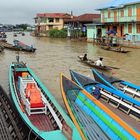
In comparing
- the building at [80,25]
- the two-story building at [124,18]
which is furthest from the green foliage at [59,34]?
the two-story building at [124,18]

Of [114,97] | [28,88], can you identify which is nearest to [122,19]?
[114,97]

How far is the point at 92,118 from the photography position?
943cm

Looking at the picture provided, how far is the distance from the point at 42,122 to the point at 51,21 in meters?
61.9

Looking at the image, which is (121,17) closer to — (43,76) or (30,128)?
(43,76)

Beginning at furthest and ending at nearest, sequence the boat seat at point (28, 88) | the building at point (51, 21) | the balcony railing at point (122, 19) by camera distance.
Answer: the building at point (51, 21), the balcony railing at point (122, 19), the boat seat at point (28, 88)

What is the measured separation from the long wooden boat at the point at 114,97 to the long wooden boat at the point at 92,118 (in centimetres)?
99

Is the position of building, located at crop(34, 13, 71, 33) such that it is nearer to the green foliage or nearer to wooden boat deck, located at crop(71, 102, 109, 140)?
the green foliage

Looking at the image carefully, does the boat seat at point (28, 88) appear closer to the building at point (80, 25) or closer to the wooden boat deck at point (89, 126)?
the wooden boat deck at point (89, 126)

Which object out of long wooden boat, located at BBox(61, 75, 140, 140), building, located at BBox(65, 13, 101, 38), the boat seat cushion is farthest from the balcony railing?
the boat seat cushion

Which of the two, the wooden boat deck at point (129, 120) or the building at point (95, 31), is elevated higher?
the building at point (95, 31)

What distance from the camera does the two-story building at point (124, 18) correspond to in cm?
3525

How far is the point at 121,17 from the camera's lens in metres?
37.8

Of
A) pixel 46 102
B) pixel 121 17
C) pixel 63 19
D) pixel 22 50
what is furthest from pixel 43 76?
pixel 63 19

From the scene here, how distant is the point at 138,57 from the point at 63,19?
41137mm
